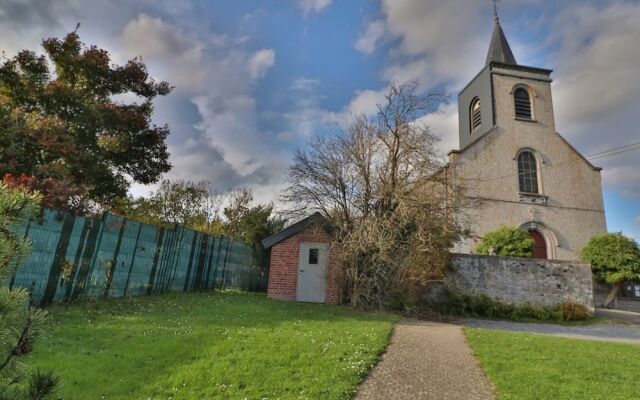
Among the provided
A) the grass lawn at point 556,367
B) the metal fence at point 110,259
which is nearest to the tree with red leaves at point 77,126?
the metal fence at point 110,259

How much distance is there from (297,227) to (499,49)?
1985 cm

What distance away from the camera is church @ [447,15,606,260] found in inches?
814

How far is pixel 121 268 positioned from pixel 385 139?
915 centimetres

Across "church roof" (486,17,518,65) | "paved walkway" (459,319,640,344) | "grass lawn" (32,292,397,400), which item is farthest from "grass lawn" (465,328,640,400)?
"church roof" (486,17,518,65)

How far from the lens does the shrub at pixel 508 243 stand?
56.3 feet

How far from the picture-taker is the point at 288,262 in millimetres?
14305

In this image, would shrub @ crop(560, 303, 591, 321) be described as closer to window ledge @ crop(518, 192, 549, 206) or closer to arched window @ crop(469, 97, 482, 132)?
window ledge @ crop(518, 192, 549, 206)

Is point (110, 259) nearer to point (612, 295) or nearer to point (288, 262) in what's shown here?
point (288, 262)

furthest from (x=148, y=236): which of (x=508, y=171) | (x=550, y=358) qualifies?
(x=508, y=171)

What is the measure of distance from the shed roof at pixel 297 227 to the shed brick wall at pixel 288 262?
156 mm

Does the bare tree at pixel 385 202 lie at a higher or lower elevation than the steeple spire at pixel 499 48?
lower

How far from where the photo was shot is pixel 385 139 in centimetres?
1314

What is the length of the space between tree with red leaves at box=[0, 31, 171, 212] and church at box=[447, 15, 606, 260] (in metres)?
15.5

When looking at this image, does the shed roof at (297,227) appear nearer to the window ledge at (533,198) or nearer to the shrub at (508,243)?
the shrub at (508,243)
